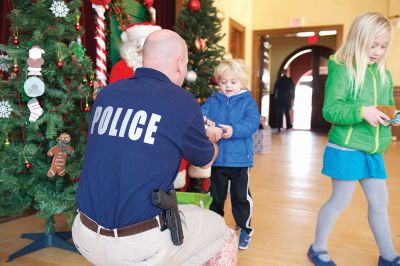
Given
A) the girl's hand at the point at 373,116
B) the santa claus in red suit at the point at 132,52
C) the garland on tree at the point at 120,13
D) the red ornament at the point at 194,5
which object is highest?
the red ornament at the point at 194,5

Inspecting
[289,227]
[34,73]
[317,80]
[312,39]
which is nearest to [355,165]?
[289,227]

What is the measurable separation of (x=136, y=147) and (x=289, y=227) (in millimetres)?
1688

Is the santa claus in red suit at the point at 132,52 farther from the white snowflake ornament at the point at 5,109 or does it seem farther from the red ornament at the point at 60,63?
the white snowflake ornament at the point at 5,109

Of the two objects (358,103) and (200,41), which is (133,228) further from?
(200,41)

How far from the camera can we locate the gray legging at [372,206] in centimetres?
168

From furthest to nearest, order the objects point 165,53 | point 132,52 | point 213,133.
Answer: point 132,52 < point 213,133 < point 165,53

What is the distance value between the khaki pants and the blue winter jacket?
70cm

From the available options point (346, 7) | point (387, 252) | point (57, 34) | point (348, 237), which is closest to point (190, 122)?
point (57, 34)

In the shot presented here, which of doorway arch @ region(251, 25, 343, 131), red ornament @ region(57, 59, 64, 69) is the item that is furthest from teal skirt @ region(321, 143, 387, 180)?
doorway arch @ region(251, 25, 343, 131)

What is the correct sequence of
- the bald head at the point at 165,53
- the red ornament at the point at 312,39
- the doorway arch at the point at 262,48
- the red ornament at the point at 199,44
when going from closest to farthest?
1. the bald head at the point at 165,53
2. the red ornament at the point at 199,44
3. the doorway arch at the point at 262,48
4. the red ornament at the point at 312,39

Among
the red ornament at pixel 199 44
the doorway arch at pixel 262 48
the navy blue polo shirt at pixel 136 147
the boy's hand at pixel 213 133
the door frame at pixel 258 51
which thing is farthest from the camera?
the door frame at pixel 258 51

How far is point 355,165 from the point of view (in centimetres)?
163

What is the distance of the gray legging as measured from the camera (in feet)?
5.52

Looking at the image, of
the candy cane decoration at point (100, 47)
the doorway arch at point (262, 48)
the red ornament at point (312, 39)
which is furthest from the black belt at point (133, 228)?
the red ornament at point (312, 39)
